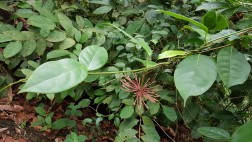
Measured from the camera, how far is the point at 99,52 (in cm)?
63

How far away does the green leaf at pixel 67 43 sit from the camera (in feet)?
4.72

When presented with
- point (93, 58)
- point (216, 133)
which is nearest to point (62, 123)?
point (216, 133)

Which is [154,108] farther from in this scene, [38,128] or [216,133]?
[38,128]

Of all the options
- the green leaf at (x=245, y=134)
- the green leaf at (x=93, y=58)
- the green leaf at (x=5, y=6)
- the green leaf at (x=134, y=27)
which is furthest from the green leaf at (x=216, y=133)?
the green leaf at (x=5, y=6)

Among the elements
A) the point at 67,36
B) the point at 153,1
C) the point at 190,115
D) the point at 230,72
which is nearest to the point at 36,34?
the point at 67,36

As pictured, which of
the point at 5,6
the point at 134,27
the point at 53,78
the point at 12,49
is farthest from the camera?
the point at 5,6

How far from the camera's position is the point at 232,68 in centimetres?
59

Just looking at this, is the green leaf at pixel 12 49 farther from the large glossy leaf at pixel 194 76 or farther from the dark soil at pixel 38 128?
the large glossy leaf at pixel 194 76

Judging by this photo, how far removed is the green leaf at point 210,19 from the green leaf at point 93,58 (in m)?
0.23

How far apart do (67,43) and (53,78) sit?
39.6 inches

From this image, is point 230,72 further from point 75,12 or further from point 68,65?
point 75,12

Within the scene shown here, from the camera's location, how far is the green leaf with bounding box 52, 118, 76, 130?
1.58m

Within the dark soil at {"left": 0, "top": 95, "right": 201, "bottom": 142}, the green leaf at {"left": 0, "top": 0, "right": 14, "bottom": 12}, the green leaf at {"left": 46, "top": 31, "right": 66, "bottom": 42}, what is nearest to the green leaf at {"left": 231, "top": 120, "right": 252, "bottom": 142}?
the dark soil at {"left": 0, "top": 95, "right": 201, "bottom": 142}

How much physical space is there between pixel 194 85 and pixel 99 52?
0.23 m
